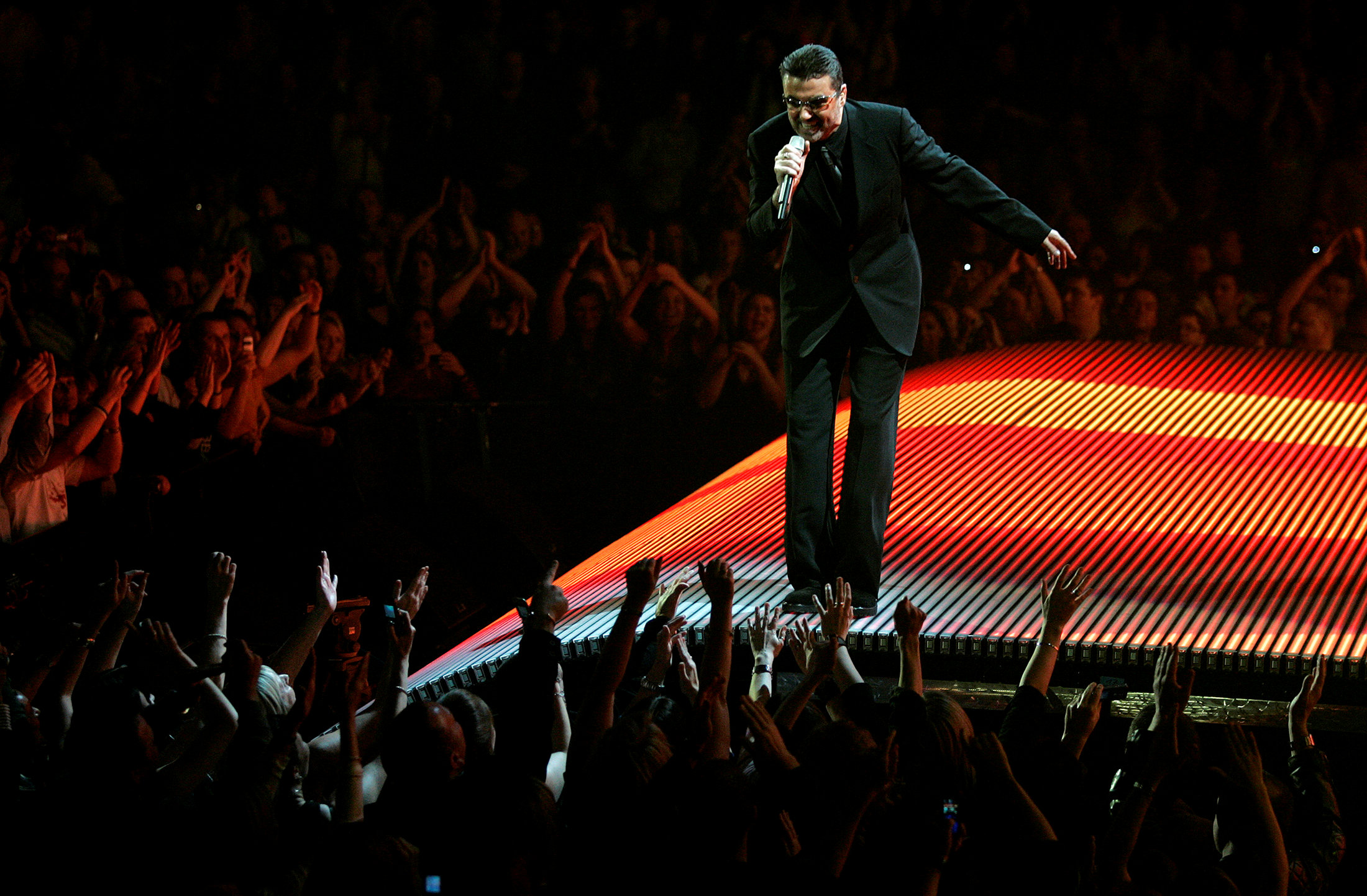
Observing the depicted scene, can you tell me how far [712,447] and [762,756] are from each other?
688 centimetres

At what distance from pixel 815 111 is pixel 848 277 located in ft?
1.56

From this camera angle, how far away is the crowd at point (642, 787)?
2.39 m

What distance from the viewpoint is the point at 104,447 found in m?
7.77

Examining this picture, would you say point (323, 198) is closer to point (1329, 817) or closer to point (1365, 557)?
point (1365, 557)

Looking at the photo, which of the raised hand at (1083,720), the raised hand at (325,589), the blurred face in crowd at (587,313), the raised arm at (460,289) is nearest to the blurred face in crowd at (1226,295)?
the blurred face in crowd at (587,313)

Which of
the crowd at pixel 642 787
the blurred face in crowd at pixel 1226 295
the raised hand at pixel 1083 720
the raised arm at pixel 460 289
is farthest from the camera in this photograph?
the blurred face in crowd at pixel 1226 295

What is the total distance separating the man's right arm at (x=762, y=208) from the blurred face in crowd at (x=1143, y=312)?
19.6 feet

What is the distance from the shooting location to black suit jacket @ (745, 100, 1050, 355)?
408 cm

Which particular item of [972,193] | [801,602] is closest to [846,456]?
[801,602]

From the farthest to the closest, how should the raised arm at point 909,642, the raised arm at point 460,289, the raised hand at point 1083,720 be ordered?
1. the raised arm at point 460,289
2. the raised arm at point 909,642
3. the raised hand at point 1083,720

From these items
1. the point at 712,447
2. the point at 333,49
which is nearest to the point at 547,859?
the point at 712,447

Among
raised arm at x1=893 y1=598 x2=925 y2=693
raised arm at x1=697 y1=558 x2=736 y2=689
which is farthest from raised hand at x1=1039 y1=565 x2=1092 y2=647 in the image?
raised arm at x1=697 y1=558 x2=736 y2=689

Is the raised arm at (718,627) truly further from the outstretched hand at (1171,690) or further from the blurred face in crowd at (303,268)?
the blurred face in crowd at (303,268)

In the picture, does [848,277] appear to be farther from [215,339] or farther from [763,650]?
[215,339]
